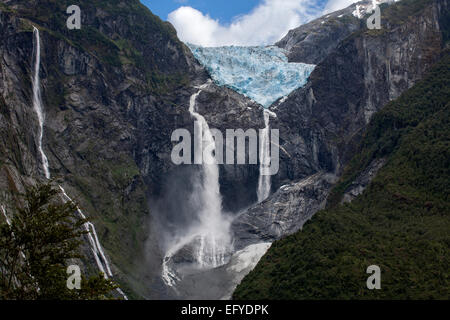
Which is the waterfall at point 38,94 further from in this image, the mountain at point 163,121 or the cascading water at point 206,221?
the cascading water at point 206,221

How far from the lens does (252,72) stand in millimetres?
124688

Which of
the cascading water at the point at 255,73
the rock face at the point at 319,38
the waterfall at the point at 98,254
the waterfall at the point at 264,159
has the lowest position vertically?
the waterfall at the point at 98,254

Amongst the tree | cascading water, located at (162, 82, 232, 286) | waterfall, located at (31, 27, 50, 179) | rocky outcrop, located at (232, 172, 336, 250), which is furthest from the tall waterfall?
the tree

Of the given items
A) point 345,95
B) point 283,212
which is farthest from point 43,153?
point 345,95

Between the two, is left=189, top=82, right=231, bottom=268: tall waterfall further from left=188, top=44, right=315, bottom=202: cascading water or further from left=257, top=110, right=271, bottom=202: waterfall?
left=188, top=44, right=315, bottom=202: cascading water

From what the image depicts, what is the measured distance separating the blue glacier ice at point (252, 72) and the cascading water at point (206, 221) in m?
7.44

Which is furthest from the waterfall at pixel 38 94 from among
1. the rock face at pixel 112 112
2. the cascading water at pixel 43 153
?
the rock face at pixel 112 112

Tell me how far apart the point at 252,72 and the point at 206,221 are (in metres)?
34.7

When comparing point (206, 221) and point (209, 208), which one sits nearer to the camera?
point (206, 221)

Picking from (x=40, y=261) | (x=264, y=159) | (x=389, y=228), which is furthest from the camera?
(x=264, y=159)

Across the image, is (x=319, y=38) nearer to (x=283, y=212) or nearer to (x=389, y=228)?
(x=283, y=212)

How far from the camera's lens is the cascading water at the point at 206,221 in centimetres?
9331

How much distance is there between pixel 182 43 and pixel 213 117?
19.0 m

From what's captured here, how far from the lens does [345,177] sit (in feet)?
313
